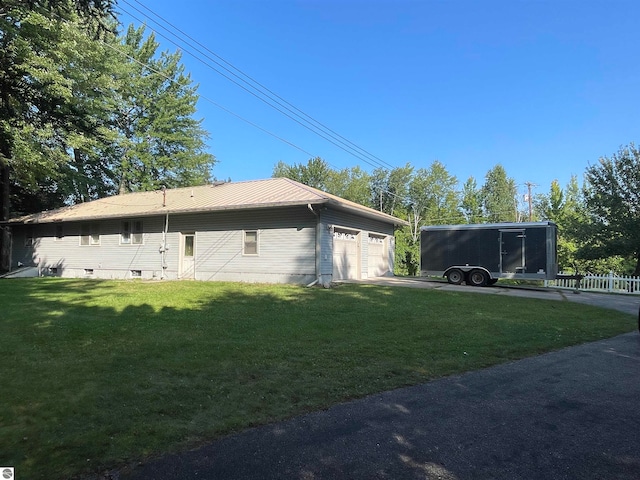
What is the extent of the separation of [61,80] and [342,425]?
21.9m

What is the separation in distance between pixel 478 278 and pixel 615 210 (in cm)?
975

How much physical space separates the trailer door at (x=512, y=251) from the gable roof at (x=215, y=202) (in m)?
5.33

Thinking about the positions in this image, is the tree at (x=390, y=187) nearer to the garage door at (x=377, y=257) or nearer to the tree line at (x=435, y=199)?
the tree line at (x=435, y=199)

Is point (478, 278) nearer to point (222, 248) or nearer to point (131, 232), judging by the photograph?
point (222, 248)

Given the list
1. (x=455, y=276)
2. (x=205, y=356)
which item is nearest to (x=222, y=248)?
(x=455, y=276)

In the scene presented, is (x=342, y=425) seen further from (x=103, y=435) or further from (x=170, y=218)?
(x=170, y=218)

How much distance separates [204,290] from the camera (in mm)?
12930

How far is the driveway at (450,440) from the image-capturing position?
2.77m

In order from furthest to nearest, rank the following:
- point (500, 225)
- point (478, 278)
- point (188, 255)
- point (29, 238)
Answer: point (29, 238)
point (188, 255)
point (478, 278)
point (500, 225)

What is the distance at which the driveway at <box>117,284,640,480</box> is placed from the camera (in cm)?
277

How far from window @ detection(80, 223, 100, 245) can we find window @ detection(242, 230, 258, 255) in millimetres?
9526

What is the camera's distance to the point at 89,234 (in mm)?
21438

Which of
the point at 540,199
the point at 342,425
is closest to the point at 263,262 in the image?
the point at 342,425

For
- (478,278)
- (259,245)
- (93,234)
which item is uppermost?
(93,234)
